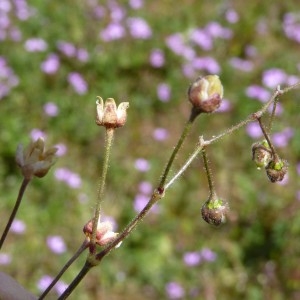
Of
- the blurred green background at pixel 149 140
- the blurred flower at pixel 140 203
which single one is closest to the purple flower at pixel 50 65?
the blurred green background at pixel 149 140

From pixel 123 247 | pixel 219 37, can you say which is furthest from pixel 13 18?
pixel 123 247

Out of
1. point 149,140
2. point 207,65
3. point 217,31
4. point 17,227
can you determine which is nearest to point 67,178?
point 17,227

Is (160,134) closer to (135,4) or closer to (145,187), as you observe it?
(145,187)

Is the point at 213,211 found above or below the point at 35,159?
below

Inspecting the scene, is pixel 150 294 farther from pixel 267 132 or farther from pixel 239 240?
pixel 267 132

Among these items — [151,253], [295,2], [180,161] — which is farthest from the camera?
[295,2]

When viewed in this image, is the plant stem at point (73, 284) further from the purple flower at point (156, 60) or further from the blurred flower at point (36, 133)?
the purple flower at point (156, 60)

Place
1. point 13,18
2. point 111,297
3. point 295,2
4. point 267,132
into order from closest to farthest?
point 267,132 < point 111,297 < point 13,18 < point 295,2
